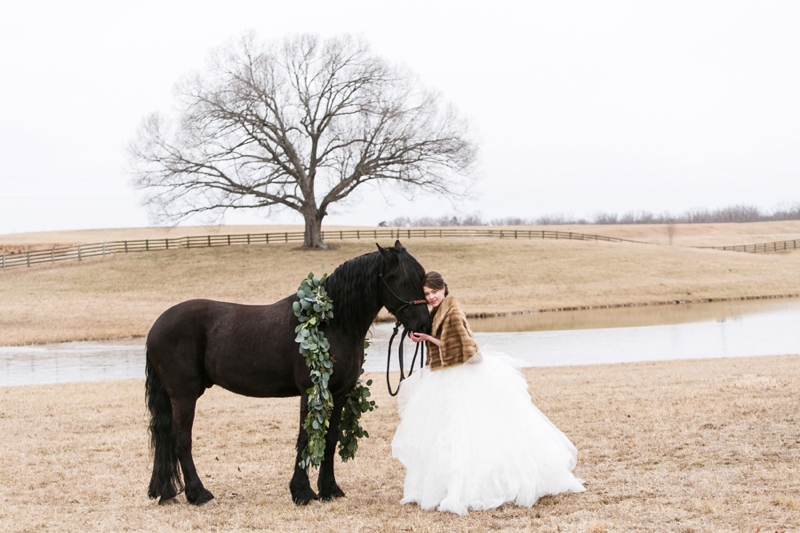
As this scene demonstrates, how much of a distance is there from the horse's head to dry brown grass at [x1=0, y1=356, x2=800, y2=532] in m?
1.50

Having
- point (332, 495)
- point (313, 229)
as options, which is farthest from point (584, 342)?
point (313, 229)

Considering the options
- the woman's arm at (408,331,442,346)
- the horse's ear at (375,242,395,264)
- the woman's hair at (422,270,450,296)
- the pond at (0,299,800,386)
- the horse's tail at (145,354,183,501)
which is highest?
the horse's ear at (375,242,395,264)

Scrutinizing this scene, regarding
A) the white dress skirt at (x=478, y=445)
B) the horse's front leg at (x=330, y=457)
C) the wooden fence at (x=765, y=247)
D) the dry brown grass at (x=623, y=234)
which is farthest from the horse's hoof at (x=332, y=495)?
the dry brown grass at (x=623, y=234)

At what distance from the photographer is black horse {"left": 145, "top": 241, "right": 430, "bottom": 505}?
5945 mm

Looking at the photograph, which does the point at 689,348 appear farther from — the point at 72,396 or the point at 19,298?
the point at 19,298

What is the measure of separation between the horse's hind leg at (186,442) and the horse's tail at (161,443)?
0.10m

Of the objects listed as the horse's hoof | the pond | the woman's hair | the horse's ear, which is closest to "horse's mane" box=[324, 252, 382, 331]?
the horse's ear

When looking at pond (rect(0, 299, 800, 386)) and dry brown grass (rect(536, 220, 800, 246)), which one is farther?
dry brown grass (rect(536, 220, 800, 246))

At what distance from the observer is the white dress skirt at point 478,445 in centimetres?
556

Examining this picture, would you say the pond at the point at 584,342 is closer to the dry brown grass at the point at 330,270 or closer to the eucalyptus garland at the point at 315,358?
the dry brown grass at the point at 330,270

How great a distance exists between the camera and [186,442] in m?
6.27


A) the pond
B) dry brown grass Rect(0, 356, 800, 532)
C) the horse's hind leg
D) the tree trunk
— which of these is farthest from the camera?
the tree trunk

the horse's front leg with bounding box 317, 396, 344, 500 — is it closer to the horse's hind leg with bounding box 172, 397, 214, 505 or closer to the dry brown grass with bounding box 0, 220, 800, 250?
the horse's hind leg with bounding box 172, 397, 214, 505

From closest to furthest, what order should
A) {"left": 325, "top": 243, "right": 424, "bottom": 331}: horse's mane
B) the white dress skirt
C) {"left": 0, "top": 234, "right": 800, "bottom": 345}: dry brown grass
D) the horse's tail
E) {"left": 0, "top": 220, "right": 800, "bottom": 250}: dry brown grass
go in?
the white dress skirt → {"left": 325, "top": 243, "right": 424, "bottom": 331}: horse's mane → the horse's tail → {"left": 0, "top": 234, "right": 800, "bottom": 345}: dry brown grass → {"left": 0, "top": 220, "right": 800, "bottom": 250}: dry brown grass
